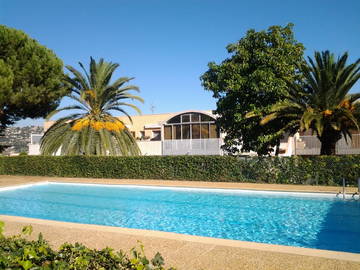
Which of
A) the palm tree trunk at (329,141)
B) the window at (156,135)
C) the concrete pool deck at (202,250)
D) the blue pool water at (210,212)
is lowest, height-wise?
the blue pool water at (210,212)

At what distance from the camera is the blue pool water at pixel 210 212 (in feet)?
29.6

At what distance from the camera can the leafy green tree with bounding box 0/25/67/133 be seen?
20.1 metres

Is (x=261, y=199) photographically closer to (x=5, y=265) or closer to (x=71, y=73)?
(x=5, y=265)

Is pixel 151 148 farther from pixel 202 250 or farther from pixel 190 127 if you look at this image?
pixel 202 250

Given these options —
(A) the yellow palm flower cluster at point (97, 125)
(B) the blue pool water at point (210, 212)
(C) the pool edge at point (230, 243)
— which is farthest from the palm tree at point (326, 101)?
(A) the yellow palm flower cluster at point (97, 125)

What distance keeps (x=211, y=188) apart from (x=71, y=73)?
43.8ft

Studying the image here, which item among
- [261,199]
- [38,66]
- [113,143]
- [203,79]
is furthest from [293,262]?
[38,66]

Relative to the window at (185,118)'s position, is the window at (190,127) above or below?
below

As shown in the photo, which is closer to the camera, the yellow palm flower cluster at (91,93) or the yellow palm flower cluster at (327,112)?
the yellow palm flower cluster at (327,112)

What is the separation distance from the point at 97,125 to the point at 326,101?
46.4 feet

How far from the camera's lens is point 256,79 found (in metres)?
16.4

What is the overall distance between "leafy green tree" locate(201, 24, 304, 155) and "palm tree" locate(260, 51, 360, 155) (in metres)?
0.83

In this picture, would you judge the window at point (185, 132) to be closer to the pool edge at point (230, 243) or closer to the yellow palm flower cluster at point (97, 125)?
the yellow palm flower cluster at point (97, 125)

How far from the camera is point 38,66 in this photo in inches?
826
